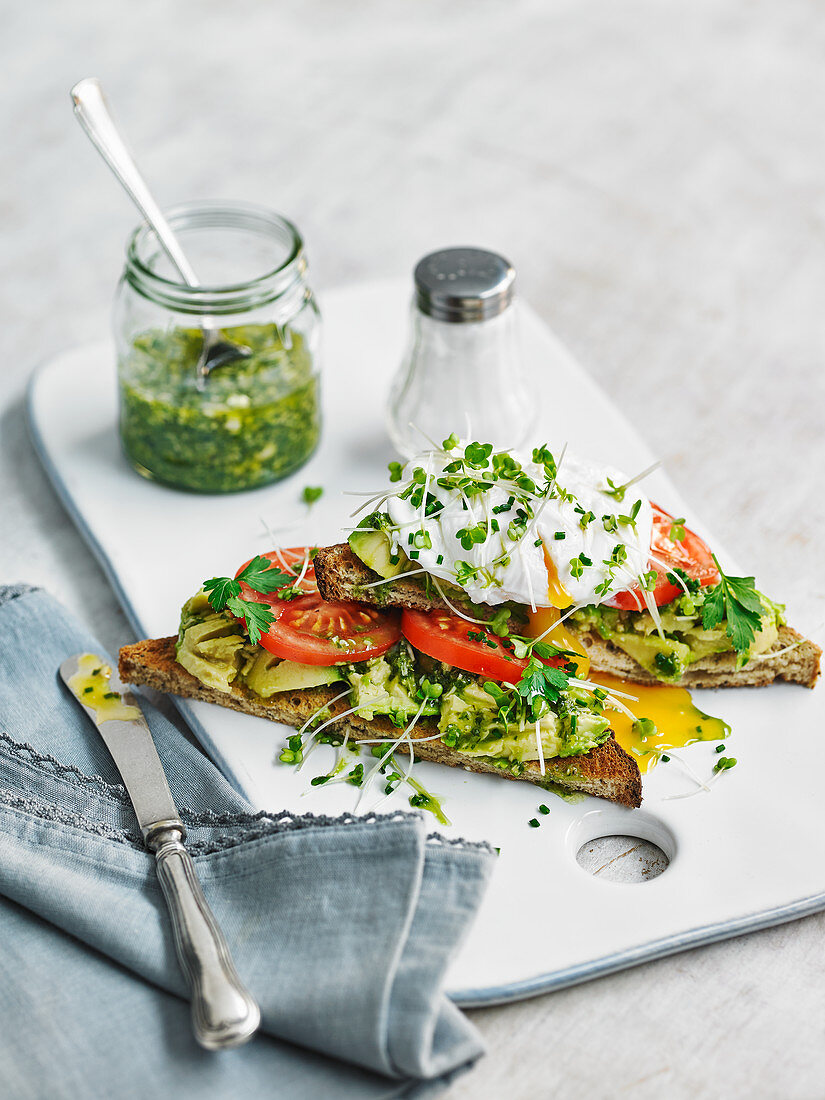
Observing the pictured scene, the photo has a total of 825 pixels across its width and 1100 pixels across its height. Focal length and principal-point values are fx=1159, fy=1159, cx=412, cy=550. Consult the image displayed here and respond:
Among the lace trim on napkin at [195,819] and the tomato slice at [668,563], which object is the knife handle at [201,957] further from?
the tomato slice at [668,563]

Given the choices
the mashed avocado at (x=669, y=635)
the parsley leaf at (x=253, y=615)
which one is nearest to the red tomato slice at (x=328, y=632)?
the parsley leaf at (x=253, y=615)

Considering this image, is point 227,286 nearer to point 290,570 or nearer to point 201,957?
point 290,570

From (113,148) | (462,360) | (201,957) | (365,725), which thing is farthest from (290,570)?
(113,148)

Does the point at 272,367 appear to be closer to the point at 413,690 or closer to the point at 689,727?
the point at 413,690

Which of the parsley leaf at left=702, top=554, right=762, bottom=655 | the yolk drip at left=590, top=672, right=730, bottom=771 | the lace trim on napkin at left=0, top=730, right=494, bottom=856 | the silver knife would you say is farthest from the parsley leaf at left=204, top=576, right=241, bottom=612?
the parsley leaf at left=702, top=554, right=762, bottom=655

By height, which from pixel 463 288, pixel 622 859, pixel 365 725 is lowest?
pixel 622 859

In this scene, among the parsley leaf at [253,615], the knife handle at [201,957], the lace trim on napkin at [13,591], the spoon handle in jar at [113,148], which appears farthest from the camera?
the spoon handle in jar at [113,148]
